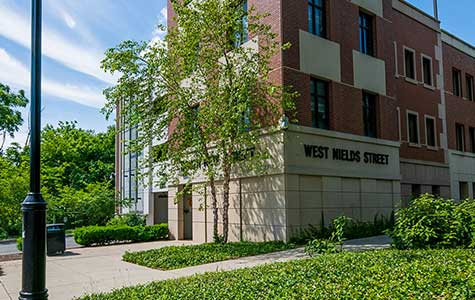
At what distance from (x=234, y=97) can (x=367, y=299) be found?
30.4 ft

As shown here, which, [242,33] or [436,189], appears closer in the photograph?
[242,33]

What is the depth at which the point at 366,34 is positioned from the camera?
19188 millimetres

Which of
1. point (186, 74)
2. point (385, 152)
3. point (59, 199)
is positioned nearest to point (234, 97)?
point (186, 74)

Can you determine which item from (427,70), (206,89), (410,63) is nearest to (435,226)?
(206,89)

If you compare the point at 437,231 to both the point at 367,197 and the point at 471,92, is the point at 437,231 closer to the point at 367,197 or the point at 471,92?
the point at 367,197

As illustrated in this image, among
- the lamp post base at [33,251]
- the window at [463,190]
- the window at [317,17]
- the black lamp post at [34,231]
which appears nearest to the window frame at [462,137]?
the window at [463,190]

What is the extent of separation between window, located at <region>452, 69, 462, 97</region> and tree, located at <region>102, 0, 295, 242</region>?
52.5ft

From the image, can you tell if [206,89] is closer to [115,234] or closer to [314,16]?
[314,16]

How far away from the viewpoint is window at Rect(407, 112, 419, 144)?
2183 cm

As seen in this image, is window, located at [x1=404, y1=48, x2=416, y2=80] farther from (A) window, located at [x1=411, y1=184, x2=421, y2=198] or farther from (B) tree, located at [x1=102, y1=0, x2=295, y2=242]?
(B) tree, located at [x1=102, y1=0, x2=295, y2=242]

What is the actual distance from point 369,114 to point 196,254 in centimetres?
1034

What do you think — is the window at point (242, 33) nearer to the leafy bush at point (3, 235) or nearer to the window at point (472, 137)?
the window at point (472, 137)

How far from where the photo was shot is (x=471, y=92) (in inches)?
1088

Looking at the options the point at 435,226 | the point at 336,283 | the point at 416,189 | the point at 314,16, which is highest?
the point at 314,16
